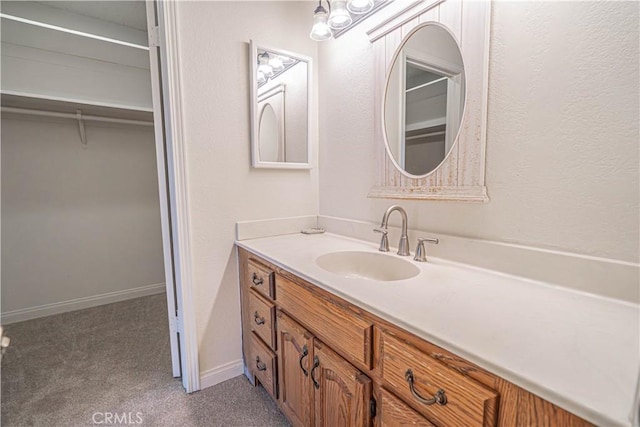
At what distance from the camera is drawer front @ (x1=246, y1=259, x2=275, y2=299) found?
129cm

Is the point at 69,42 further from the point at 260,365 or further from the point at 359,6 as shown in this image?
the point at 260,365

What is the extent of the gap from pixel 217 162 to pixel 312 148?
1.97 ft

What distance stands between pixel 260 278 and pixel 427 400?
0.91 metres

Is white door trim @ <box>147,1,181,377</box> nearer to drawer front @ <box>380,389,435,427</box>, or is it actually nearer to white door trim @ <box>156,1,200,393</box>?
white door trim @ <box>156,1,200,393</box>

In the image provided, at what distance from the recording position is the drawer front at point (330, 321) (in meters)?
0.81

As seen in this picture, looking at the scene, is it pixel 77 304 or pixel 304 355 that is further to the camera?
pixel 77 304

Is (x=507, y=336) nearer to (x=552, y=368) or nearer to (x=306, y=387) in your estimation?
(x=552, y=368)

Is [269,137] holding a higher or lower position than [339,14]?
lower

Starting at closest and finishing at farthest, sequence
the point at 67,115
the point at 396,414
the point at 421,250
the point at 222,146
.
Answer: the point at 396,414, the point at 421,250, the point at 222,146, the point at 67,115

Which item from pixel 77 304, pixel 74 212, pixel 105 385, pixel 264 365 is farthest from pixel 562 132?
pixel 77 304

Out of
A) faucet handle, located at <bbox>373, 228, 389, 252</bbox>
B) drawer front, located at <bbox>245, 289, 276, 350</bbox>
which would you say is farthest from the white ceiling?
faucet handle, located at <bbox>373, 228, 389, 252</bbox>

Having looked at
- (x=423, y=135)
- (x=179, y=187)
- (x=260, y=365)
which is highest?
(x=423, y=135)

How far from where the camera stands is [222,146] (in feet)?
5.13

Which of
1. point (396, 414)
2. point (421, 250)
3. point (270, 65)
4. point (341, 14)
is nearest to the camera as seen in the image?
point (396, 414)
